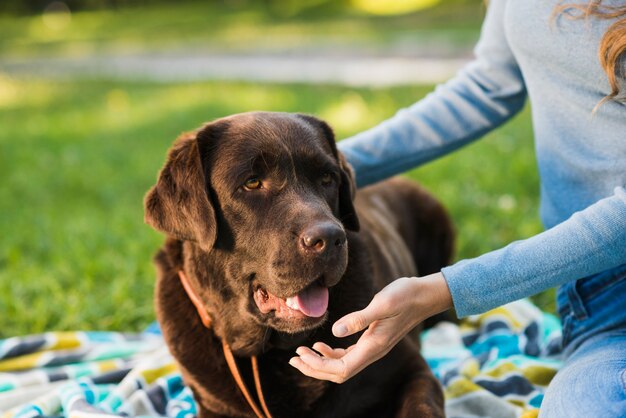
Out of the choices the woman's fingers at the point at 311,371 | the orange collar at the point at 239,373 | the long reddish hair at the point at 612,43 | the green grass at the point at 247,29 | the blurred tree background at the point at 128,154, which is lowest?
the green grass at the point at 247,29

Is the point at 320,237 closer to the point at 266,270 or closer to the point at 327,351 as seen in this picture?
the point at 266,270

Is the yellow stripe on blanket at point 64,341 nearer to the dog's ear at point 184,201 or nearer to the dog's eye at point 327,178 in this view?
the dog's ear at point 184,201

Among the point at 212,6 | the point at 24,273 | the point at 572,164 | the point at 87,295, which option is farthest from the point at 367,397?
the point at 212,6

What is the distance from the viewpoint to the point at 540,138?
10.5ft

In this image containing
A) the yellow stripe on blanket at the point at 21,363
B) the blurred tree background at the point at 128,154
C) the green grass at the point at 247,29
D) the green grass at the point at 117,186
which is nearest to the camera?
the yellow stripe on blanket at the point at 21,363

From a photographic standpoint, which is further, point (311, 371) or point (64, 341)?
point (64, 341)

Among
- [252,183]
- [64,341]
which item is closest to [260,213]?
[252,183]

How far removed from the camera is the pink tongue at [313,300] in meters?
2.70

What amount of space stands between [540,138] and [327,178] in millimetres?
922

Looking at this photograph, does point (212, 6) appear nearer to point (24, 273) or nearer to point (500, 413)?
point (24, 273)

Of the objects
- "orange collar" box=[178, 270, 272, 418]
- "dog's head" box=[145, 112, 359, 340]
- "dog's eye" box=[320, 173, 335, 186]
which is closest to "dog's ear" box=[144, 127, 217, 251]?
"dog's head" box=[145, 112, 359, 340]

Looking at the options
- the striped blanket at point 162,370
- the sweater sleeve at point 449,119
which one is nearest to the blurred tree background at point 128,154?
the striped blanket at point 162,370

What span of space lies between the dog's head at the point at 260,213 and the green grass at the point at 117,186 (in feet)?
6.02

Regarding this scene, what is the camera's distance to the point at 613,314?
2908 millimetres
